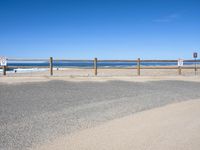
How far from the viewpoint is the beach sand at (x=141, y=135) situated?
423cm

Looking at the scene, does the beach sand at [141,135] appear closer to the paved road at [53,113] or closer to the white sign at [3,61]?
the paved road at [53,113]

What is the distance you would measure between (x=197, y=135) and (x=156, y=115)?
166cm

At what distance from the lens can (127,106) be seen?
7.49 meters

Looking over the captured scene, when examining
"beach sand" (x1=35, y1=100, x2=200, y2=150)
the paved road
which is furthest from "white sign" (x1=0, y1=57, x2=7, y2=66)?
"beach sand" (x1=35, y1=100, x2=200, y2=150)

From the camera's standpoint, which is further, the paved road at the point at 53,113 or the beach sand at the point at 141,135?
the paved road at the point at 53,113

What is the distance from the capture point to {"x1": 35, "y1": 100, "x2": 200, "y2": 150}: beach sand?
4.23 m

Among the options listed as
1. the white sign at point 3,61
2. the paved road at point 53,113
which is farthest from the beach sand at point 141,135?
the white sign at point 3,61

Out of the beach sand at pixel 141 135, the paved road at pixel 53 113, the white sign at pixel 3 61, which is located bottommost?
the beach sand at pixel 141 135

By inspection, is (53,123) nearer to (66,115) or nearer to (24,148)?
(66,115)

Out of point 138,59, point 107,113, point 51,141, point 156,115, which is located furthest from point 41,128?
point 138,59

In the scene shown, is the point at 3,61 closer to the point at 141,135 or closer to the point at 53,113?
the point at 53,113

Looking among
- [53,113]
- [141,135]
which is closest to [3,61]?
[53,113]

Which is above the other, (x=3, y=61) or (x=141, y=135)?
(x=3, y=61)

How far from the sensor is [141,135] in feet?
15.7
